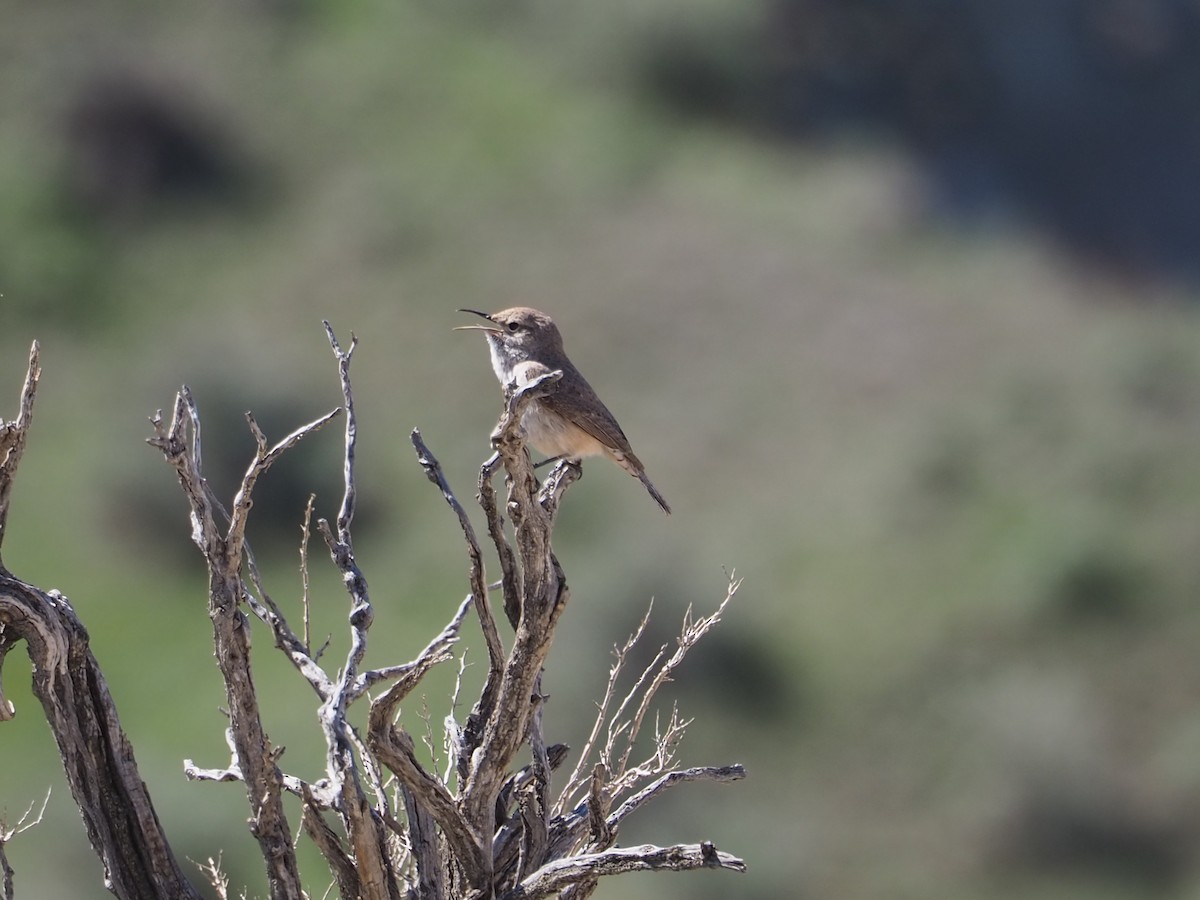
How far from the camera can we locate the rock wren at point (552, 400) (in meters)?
7.89

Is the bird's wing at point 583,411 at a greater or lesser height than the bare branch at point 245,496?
greater

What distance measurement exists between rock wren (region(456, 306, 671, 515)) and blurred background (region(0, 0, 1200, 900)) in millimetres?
11150

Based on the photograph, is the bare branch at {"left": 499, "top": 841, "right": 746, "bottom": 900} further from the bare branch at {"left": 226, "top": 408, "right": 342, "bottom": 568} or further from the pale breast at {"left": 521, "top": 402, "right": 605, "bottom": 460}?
the pale breast at {"left": 521, "top": 402, "right": 605, "bottom": 460}

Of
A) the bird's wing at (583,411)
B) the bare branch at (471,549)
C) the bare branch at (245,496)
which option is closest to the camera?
the bare branch at (245,496)

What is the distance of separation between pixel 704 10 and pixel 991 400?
45.1ft

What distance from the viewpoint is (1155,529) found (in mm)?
26594

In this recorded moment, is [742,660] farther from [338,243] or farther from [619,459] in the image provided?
[619,459]

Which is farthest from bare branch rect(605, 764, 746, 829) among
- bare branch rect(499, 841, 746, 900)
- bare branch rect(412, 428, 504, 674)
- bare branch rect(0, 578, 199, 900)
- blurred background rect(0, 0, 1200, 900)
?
blurred background rect(0, 0, 1200, 900)

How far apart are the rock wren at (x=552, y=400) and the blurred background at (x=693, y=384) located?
439 inches

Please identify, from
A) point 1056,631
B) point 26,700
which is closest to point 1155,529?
point 1056,631

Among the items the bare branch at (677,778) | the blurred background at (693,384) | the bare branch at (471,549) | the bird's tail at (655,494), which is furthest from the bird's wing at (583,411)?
the blurred background at (693,384)

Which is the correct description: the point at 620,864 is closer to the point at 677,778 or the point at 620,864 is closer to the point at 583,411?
the point at 677,778

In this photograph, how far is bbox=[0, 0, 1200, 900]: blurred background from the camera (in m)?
22.8

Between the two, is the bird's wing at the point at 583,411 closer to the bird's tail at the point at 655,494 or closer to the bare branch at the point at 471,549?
the bird's tail at the point at 655,494
